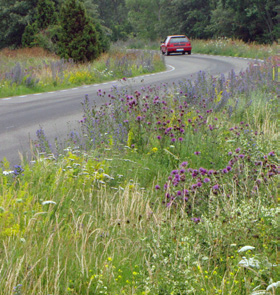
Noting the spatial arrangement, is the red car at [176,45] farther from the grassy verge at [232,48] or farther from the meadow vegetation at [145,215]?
the meadow vegetation at [145,215]

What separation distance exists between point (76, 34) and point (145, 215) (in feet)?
72.3

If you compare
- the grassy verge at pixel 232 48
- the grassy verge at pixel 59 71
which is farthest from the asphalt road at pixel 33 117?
the grassy verge at pixel 232 48

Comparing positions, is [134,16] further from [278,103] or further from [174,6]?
[278,103]

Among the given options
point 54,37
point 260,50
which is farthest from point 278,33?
point 54,37

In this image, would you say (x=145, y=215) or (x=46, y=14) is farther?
(x=46, y=14)

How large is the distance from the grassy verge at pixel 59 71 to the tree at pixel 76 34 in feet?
2.86

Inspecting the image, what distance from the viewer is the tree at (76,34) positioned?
25516 mm

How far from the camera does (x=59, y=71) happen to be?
21672mm

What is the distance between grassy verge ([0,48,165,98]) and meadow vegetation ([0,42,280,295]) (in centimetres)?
1098

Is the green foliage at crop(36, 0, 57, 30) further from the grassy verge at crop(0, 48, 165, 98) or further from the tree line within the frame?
the grassy verge at crop(0, 48, 165, 98)

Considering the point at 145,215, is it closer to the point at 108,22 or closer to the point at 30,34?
the point at 30,34

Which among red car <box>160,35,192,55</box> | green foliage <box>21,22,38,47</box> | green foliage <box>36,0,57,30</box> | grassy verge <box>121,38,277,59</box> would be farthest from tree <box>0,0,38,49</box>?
red car <box>160,35,192,55</box>

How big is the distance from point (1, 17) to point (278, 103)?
3245cm

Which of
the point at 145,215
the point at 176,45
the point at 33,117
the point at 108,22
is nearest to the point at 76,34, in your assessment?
the point at 33,117
